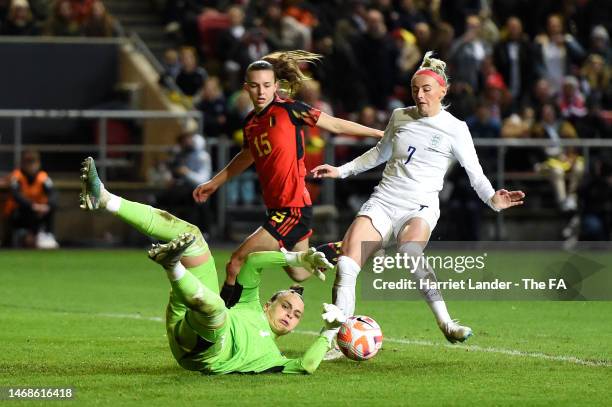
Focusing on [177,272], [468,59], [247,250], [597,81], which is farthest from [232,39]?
[177,272]

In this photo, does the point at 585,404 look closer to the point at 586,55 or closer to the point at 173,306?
the point at 173,306

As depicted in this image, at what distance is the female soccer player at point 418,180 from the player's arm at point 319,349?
0.82 meters

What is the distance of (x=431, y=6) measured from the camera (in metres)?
27.5

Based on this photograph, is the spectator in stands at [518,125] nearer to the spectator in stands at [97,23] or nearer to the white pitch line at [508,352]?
the spectator in stands at [97,23]

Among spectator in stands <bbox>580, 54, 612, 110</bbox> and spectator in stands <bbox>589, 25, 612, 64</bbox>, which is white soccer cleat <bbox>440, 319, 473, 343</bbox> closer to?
spectator in stands <bbox>580, 54, 612, 110</bbox>

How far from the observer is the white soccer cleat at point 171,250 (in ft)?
29.3

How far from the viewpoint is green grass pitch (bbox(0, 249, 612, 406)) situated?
904 centimetres

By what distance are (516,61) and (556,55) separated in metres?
0.87

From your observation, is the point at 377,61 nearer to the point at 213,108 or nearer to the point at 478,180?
the point at 213,108

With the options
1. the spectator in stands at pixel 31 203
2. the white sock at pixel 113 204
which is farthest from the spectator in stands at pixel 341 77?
the white sock at pixel 113 204

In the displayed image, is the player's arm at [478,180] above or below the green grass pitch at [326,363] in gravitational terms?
above

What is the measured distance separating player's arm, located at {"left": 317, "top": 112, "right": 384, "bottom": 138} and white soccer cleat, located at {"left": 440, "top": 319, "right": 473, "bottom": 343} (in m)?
1.55

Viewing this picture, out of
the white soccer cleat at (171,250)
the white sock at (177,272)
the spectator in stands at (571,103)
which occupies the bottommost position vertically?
the spectator in stands at (571,103)

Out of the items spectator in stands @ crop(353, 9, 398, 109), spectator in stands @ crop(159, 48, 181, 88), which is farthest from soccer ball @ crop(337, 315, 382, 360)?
spectator in stands @ crop(353, 9, 398, 109)
